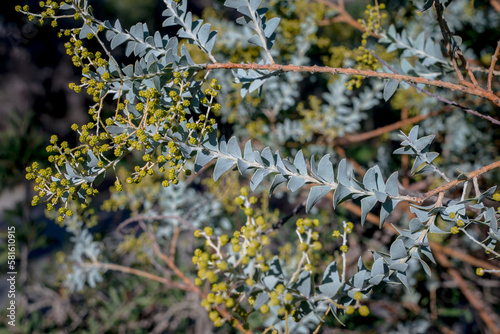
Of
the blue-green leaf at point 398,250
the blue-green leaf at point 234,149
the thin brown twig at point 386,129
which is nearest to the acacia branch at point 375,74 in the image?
the blue-green leaf at point 234,149

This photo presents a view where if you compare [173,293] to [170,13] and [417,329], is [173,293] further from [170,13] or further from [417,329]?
[170,13]

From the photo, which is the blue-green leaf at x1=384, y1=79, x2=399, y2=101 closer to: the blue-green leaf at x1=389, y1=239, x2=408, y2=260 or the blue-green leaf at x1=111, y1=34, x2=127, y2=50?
the blue-green leaf at x1=389, y1=239, x2=408, y2=260

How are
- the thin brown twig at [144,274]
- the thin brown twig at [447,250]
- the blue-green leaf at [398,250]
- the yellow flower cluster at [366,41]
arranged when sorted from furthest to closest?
the thin brown twig at [447,250], the thin brown twig at [144,274], the yellow flower cluster at [366,41], the blue-green leaf at [398,250]

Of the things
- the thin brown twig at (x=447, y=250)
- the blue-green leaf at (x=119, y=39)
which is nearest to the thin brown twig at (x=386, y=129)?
the thin brown twig at (x=447, y=250)

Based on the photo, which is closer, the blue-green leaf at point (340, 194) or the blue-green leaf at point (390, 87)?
the blue-green leaf at point (340, 194)

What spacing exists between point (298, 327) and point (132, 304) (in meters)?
1.15

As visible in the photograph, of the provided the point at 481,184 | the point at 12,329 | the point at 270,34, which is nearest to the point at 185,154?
the point at 270,34

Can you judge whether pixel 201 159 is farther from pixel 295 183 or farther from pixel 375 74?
pixel 375 74

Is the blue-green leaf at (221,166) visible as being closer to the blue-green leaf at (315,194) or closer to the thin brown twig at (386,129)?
the blue-green leaf at (315,194)

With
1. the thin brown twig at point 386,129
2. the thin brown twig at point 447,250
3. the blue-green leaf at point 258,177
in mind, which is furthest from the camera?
the thin brown twig at point 386,129

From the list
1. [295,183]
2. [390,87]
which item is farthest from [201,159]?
[390,87]

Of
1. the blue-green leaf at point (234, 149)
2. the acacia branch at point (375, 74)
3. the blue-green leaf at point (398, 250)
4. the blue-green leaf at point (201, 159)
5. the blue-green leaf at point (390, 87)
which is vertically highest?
the acacia branch at point (375, 74)

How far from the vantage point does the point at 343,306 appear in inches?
27.7

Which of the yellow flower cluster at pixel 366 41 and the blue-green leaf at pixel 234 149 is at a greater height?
the yellow flower cluster at pixel 366 41
